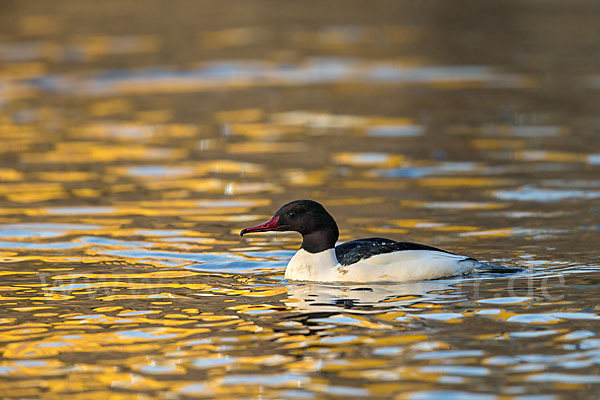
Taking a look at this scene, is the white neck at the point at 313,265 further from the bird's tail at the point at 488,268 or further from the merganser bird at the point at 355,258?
the bird's tail at the point at 488,268

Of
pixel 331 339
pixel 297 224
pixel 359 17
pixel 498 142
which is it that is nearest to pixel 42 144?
pixel 498 142

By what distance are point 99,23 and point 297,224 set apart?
28.7 metres

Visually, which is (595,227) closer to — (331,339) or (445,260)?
(445,260)

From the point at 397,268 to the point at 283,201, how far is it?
16.0 feet

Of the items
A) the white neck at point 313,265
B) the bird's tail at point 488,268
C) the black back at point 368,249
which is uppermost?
the black back at point 368,249

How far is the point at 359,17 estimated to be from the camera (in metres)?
40.7

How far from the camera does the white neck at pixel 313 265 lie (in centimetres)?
1085

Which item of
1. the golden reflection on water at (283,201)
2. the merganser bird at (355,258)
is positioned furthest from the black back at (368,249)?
the golden reflection on water at (283,201)

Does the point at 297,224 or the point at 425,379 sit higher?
the point at 297,224

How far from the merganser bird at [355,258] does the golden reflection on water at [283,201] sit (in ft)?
0.54

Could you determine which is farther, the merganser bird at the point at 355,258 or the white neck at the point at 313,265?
the white neck at the point at 313,265

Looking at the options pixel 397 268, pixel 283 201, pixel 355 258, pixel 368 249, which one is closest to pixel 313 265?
pixel 355 258

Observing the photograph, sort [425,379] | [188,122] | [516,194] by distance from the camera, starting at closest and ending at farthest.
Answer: [425,379]
[516,194]
[188,122]

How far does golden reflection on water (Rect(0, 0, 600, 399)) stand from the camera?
321 inches
